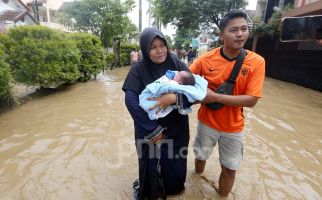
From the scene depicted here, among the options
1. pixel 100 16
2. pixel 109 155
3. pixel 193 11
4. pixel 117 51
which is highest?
pixel 193 11

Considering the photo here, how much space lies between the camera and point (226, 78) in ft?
8.05

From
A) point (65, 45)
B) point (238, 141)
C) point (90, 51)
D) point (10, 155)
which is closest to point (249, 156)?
point (238, 141)

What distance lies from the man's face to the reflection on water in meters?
1.76

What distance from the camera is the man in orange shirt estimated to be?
235 centimetres

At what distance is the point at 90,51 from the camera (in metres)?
10.9

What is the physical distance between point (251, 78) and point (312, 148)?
2.99 metres

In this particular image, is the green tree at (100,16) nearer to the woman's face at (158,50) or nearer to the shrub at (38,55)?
the shrub at (38,55)

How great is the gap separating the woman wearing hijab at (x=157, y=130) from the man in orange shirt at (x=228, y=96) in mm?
214

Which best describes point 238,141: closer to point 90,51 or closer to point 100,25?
point 90,51

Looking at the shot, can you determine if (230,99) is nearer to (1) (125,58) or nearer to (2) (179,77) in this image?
(2) (179,77)

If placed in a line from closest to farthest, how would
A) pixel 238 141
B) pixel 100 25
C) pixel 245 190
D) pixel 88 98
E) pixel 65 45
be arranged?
pixel 238 141, pixel 245 190, pixel 88 98, pixel 65 45, pixel 100 25

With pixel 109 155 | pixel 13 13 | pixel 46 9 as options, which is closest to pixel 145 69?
pixel 109 155

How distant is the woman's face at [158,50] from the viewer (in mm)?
2354

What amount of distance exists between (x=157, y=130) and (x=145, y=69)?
0.58 metres
